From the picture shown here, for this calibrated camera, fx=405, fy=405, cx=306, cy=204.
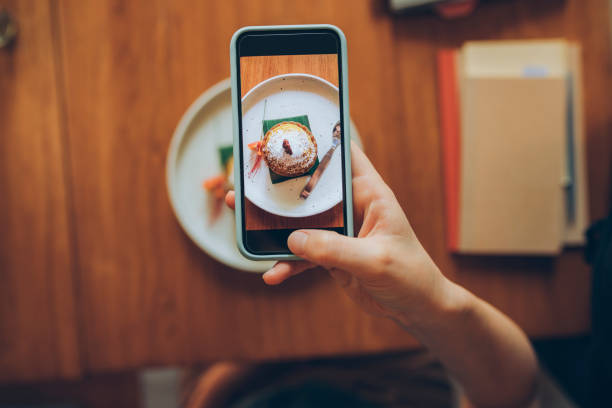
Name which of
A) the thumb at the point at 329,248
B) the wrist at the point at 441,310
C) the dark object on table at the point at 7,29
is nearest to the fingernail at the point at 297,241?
the thumb at the point at 329,248

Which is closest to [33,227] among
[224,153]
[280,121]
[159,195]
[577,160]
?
[159,195]

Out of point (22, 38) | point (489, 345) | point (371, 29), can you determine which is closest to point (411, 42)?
point (371, 29)

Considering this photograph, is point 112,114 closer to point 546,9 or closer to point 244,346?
point 244,346

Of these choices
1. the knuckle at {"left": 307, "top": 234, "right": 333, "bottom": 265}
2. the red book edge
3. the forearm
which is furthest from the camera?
the red book edge

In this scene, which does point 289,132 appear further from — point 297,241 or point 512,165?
point 512,165

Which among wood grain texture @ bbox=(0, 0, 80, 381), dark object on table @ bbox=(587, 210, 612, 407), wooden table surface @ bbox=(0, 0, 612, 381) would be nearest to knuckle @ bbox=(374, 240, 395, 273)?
wooden table surface @ bbox=(0, 0, 612, 381)

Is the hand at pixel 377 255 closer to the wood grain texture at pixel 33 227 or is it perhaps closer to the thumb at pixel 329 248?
the thumb at pixel 329 248

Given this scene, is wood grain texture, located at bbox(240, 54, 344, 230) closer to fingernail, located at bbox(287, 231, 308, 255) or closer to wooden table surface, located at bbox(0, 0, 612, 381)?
fingernail, located at bbox(287, 231, 308, 255)
